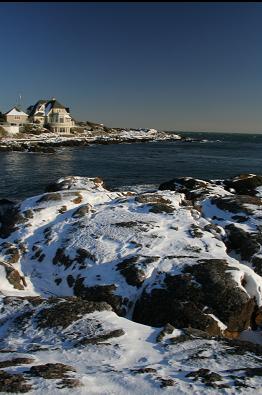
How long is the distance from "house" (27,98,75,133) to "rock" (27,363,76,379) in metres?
119

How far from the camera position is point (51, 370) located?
9.26m

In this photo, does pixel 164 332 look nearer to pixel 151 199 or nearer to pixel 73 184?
pixel 151 199

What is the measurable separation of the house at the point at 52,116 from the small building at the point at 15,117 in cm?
629

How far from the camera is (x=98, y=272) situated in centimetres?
1683

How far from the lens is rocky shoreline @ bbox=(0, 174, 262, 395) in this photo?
369 inches

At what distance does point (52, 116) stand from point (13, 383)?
409ft

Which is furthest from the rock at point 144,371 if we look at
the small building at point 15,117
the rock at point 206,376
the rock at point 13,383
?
the small building at point 15,117

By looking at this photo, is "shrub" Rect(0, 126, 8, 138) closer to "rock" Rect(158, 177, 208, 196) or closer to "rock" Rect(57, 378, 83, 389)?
"rock" Rect(158, 177, 208, 196)

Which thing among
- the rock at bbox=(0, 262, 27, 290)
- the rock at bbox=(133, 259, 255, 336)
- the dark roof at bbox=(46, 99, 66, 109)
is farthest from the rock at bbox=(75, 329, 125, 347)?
the dark roof at bbox=(46, 99, 66, 109)

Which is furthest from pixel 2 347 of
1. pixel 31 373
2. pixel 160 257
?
pixel 160 257

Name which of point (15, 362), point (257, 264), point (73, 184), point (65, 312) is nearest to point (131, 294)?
point (65, 312)

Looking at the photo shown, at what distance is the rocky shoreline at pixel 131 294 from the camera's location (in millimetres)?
9367

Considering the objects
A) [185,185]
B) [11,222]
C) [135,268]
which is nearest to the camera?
[135,268]

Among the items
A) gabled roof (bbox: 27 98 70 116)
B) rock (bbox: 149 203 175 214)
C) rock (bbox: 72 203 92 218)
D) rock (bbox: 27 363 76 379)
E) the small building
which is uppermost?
gabled roof (bbox: 27 98 70 116)
